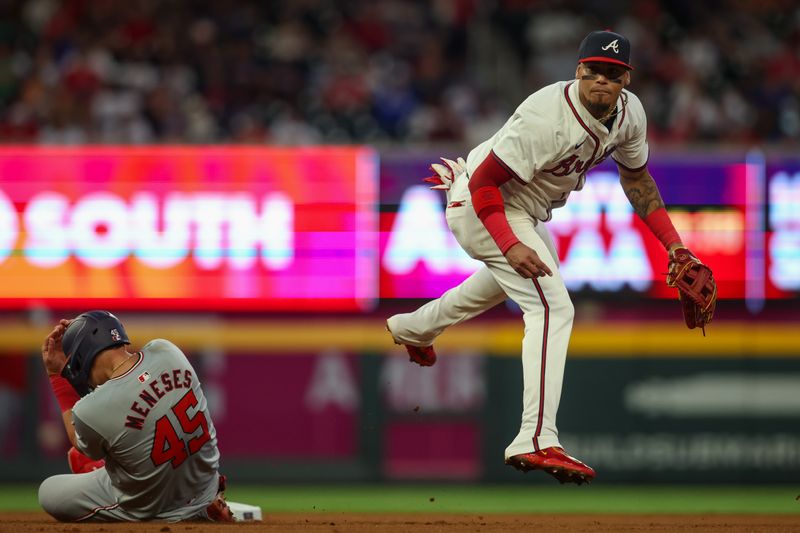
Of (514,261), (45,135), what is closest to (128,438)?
(514,261)

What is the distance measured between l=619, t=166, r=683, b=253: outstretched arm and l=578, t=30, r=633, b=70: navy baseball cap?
714mm

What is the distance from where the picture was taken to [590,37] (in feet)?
18.0

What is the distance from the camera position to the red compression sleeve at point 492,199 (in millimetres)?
5445

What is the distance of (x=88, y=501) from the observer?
6086mm

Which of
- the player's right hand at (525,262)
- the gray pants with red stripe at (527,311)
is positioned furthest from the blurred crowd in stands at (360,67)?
the player's right hand at (525,262)

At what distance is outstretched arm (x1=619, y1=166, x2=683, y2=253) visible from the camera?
5.95 m

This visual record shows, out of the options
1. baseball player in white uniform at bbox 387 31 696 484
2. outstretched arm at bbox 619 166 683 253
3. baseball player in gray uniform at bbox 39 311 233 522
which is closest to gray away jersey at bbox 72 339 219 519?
baseball player in gray uniform at bbox 39 311 233 522

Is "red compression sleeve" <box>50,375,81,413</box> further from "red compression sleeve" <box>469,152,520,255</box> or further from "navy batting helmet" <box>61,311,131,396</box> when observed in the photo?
"red compression sleeve" <box>469,152,520,255</box>

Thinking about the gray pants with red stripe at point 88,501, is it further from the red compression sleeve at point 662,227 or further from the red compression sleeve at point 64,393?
the red compression sleeve at point 662,227

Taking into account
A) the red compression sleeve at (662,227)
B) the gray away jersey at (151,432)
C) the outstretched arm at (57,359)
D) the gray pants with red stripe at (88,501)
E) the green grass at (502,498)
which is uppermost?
the red compression sleeve at (662,227)

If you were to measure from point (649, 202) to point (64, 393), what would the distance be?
9.30ft

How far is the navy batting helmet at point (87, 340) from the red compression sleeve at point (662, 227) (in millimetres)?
2430

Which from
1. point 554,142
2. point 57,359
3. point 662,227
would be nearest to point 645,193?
point 662,227

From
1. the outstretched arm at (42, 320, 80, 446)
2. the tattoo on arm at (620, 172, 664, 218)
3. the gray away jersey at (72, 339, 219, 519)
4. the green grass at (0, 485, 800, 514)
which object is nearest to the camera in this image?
the gray away jersey at (72, 339, 219, 519)
